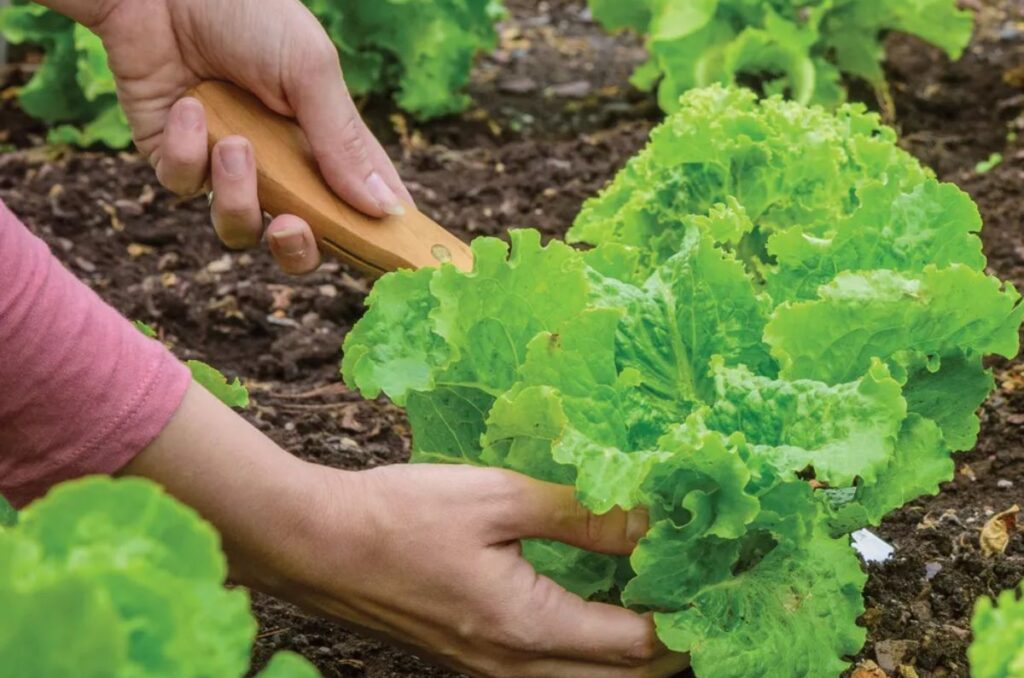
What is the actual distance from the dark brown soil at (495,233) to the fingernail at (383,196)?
2.57 feet

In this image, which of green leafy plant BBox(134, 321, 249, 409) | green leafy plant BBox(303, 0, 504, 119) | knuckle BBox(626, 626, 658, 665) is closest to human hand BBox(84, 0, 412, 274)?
green leafy plant BBox(134, 321, 249, 409)

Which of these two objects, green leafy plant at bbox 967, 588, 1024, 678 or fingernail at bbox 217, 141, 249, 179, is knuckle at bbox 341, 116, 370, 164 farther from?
green leafy plant at bbox 967, 588, 1024, 678

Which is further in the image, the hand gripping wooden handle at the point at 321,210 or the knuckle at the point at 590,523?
the hand gripping wooden handle at the point at 321,210

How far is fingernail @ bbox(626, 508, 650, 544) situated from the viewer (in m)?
2.19

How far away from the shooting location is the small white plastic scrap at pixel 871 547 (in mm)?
2824

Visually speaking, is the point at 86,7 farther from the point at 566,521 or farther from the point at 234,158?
the point at 566,521

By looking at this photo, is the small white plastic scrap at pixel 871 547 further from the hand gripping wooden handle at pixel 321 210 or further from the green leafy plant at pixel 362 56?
the green leafy plant at pixel 362 56

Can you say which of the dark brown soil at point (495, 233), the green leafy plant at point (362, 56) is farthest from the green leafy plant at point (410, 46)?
the dark brown soil at point (495, 233)

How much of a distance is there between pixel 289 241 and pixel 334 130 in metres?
0.24

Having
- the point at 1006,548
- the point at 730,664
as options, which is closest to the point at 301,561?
the point at 730,664

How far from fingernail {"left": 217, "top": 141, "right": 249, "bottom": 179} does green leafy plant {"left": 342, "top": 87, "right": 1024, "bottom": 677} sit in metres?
0.44

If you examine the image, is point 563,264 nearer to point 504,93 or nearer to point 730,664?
point 730,664

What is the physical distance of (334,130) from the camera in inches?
108

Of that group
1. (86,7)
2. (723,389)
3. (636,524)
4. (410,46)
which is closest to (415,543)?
(636,524)
